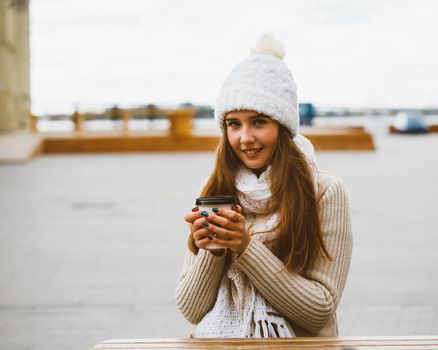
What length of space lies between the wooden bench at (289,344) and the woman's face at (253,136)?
694 mm

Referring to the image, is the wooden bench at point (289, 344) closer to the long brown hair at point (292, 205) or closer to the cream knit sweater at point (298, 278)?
the cream knit sweater at point (298, 278)

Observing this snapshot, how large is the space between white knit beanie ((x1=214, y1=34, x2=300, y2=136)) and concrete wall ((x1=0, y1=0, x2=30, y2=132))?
2702 cm

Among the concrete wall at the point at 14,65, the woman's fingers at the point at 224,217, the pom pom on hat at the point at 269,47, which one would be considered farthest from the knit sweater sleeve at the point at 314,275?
the concrete wall at the point at 14,65

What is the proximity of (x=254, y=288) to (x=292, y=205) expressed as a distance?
318 millimetres

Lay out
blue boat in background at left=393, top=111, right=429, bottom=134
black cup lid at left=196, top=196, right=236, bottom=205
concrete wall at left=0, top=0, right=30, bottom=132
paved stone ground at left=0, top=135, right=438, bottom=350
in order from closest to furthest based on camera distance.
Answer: black cup lid at left=196, top=196, right=236, bottom=205 → paved stone ground at left=0, top=135, right=438, bottom=350 → concrete wall at left=0, top=0, right=30, bottom=132 → blue boat in background at left=393, top=111, right=429, bottom=134

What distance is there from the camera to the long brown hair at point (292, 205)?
92.7 inches

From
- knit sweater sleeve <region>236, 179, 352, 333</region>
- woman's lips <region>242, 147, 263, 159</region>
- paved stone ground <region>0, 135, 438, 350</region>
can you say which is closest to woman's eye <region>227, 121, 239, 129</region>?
woman's lips <region>242, 147, 263, 159</region>

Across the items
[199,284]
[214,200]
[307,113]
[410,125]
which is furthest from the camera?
[410,125]

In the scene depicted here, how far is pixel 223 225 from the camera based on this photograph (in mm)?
1986

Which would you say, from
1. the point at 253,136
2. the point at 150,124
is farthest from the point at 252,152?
the point at 150,124

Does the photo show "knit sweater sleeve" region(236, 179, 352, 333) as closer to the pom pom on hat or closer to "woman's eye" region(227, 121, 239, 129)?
"woman's eye" region(227, 121, 239, 129)

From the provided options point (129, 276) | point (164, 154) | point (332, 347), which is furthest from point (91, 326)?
point (164, 154)

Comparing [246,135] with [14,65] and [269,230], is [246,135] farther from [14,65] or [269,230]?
[14,65]

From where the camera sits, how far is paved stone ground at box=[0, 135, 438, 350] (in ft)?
16.4
